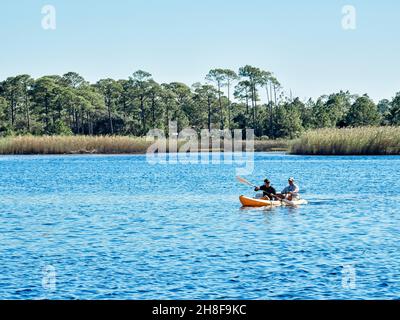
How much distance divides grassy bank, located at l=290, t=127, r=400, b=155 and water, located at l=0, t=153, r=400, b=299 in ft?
70.1

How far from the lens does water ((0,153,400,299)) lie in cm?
1452

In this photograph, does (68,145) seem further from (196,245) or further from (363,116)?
(196,245)

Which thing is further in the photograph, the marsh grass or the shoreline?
the marsh grass

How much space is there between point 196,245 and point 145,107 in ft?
333

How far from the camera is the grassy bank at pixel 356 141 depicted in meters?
60.2

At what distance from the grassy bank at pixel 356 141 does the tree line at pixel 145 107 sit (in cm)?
3474
